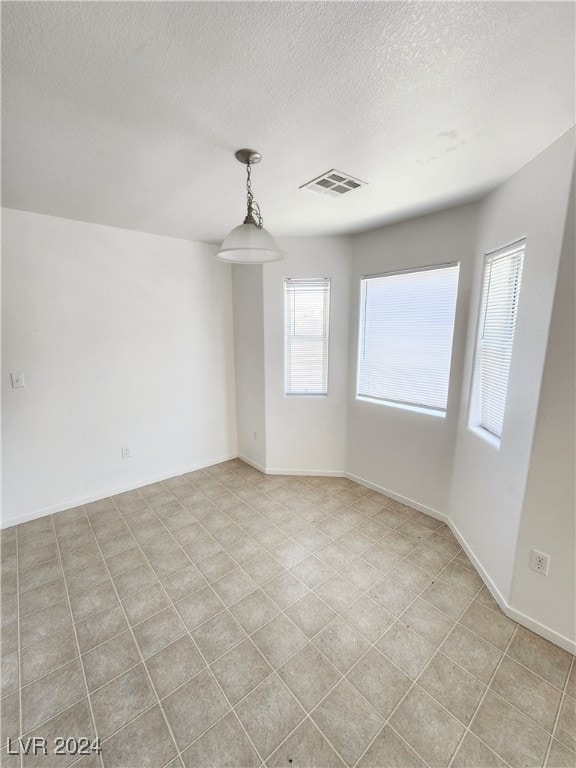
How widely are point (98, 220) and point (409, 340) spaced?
2.86m

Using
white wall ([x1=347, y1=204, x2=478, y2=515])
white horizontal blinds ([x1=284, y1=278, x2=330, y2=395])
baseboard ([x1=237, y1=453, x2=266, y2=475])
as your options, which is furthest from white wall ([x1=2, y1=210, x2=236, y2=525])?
white wall ([x1=347, y1=204, x2=478, y2=515])

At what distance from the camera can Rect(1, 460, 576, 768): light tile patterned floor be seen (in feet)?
4.05

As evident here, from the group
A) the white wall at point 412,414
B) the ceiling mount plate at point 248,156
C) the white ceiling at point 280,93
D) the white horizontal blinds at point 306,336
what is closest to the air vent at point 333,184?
the white ceiling at point 280,93

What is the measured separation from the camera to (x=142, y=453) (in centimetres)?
322

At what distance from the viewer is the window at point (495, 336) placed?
75.2 inches

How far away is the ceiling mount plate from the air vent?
0.42 m

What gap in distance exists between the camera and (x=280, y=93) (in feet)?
3.92

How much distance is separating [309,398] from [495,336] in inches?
69.3

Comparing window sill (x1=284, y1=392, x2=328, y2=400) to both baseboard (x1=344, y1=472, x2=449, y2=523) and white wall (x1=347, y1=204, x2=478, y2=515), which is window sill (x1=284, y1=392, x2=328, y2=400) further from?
baseboard (x1=344, y1=472, x2=449, y2=523)

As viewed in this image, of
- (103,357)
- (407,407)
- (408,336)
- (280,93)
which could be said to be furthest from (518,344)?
(103,357)

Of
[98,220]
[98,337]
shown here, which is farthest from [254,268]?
[98,337]

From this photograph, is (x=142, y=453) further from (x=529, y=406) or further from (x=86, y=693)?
(x=529, y=406)

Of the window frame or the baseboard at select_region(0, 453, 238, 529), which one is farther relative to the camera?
the baseboard at select_region(0, 453, 238, 529)

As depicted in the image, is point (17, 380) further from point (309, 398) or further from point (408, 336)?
point (408, 336)
